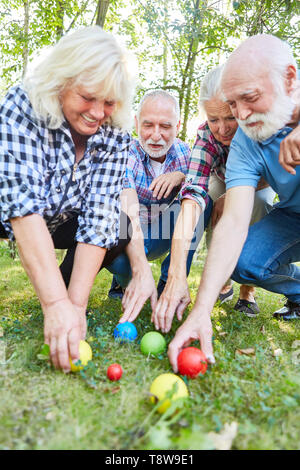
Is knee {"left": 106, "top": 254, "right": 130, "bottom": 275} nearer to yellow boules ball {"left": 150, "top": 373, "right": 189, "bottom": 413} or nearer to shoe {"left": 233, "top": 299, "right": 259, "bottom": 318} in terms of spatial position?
shoe {"left": 233, "top": 299, "right": 259, "bottom": 318}

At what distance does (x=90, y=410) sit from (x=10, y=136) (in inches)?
60.5

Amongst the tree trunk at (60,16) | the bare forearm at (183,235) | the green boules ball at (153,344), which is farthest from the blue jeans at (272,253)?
the tree trunk at (60,16)

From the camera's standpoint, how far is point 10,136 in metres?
2.19

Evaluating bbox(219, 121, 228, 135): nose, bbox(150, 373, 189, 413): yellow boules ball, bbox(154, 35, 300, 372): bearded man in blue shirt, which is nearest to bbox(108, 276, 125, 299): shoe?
bbox(154, 35, 300, 372): bearded man in blue shirt

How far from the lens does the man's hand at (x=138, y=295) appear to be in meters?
2.61

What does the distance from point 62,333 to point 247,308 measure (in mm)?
2088

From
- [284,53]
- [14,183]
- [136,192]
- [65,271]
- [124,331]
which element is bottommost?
[124,331]

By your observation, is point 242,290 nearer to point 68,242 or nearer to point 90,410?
point 68,242

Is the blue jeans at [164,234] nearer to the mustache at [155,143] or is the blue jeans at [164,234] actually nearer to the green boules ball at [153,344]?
the mustache at [155,143]

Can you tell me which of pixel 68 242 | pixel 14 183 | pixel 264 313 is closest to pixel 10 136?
pixel 14 183

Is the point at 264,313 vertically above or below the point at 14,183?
below

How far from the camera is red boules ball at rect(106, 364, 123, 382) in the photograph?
1.99 meters

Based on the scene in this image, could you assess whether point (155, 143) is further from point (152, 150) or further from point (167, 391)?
point (167, 391)

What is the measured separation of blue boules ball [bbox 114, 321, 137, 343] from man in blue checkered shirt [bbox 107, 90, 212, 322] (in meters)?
0.76
